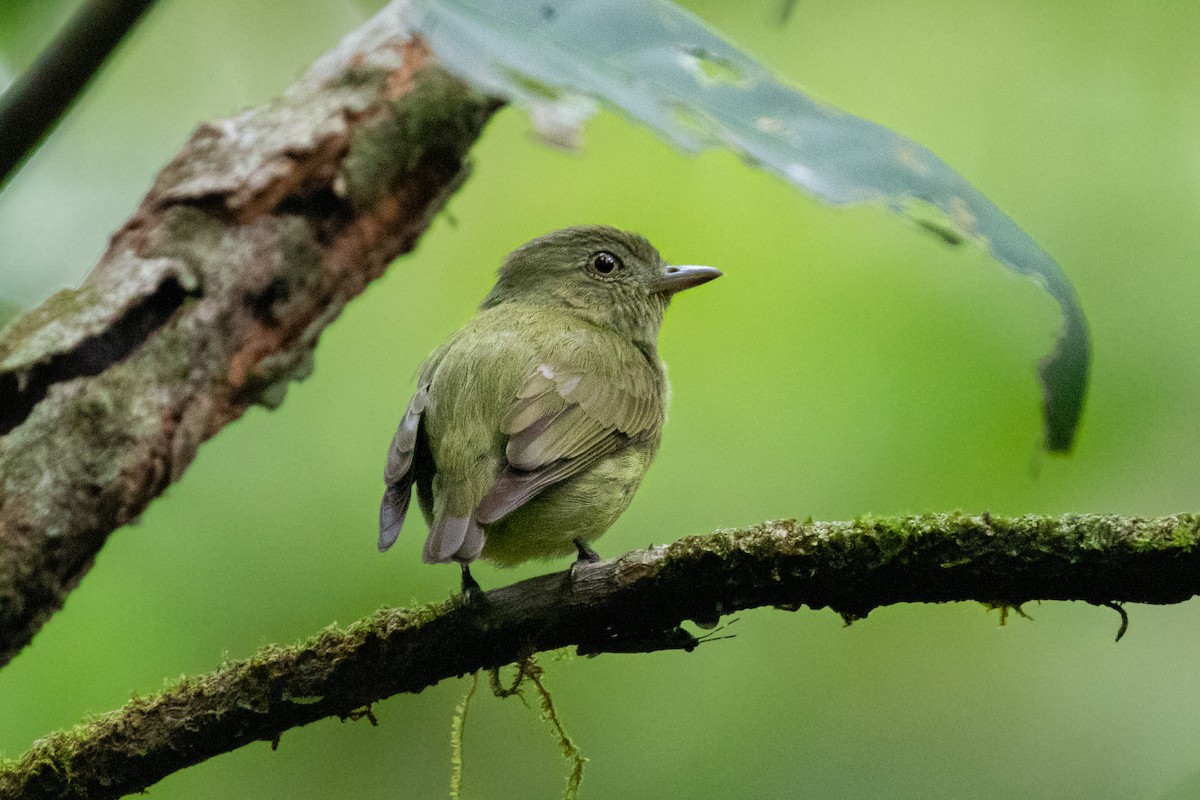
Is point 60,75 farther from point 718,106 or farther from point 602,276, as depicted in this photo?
point 602,276

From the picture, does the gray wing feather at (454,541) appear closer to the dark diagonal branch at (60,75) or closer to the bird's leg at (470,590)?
the bird's leg at (470,590)

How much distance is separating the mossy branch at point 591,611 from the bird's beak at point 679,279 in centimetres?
191

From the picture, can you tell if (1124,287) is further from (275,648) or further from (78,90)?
(78,90)

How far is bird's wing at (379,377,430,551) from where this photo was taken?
10.0ft

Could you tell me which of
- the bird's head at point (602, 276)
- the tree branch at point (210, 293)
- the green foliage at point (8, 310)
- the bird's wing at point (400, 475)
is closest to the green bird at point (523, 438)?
the bird's wing at point (400, 475)

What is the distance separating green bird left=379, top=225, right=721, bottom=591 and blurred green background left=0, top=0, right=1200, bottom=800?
53.8 inches

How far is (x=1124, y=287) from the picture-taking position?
539 centimetres

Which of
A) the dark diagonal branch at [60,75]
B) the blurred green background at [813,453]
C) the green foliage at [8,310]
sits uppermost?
the dark diagonal branch at [60,75]

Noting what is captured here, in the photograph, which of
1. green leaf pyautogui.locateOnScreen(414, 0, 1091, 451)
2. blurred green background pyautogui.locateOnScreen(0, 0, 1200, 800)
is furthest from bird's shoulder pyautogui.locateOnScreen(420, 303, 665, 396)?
green leaf pyautogui.locateOnScreen(414, 0, 1091, 451)

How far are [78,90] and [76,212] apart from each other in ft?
9.45

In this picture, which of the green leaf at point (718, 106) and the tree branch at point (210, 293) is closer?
the green leaf at point (718, 106)

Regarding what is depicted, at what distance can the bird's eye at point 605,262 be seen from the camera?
15.0ft

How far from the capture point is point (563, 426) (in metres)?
3.39

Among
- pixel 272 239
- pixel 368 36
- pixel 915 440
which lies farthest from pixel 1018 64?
pixel 272 239
